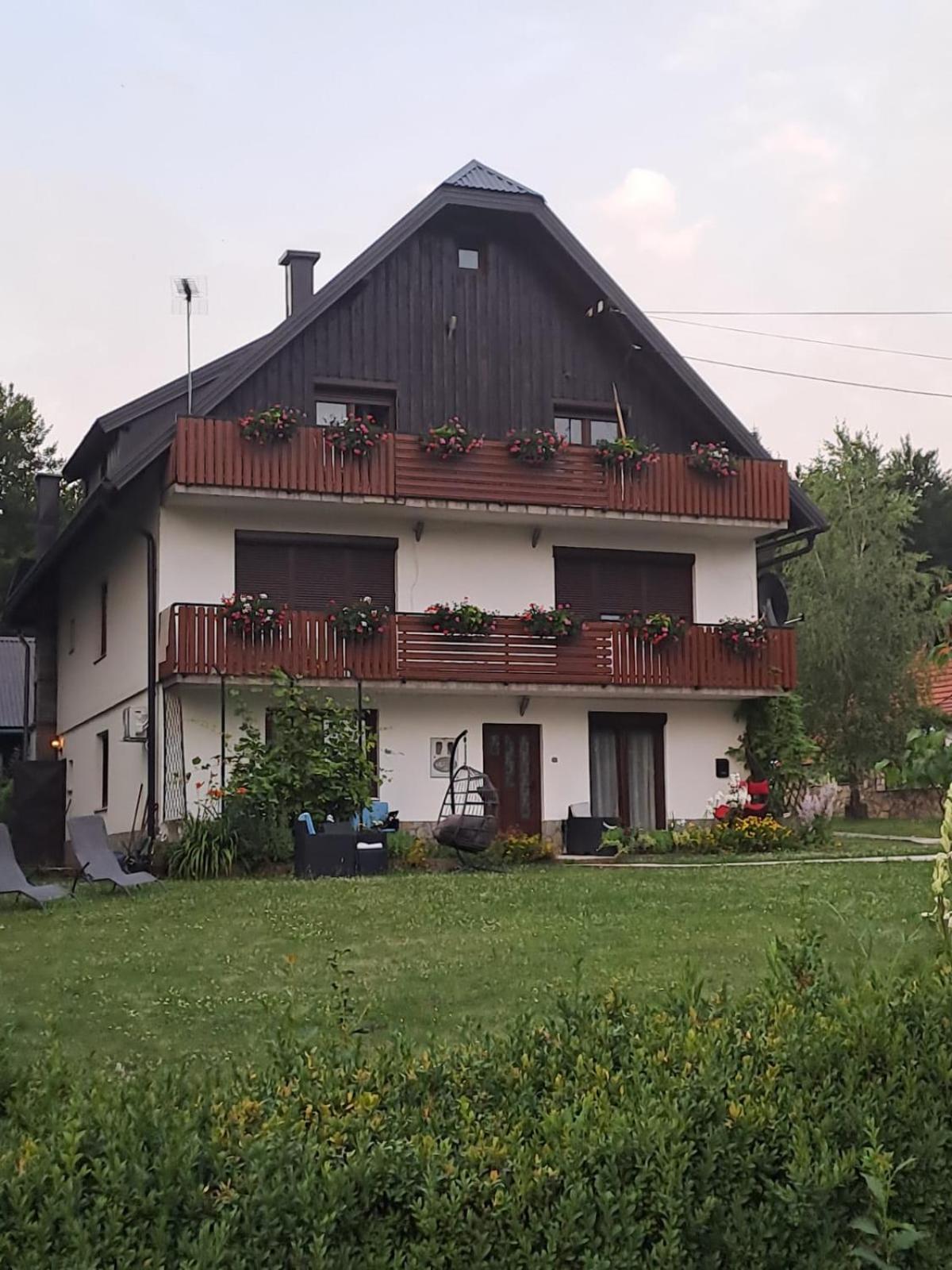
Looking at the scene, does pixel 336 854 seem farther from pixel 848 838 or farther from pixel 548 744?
pixel 848 838

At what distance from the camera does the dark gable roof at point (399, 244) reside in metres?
21.5

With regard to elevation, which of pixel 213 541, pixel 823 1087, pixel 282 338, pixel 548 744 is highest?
pixel 282 338

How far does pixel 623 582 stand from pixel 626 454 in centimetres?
218

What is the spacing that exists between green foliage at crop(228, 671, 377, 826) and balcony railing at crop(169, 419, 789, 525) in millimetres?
3294

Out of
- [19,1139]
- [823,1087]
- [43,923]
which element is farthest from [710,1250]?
[43,923]

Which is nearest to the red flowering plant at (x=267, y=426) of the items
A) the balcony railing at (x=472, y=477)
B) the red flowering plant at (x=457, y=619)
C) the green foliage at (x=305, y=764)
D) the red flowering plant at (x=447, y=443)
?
the balcony railing at (x=472, y=477)

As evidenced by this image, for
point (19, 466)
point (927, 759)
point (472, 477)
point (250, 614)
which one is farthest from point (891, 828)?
point (19, 466)

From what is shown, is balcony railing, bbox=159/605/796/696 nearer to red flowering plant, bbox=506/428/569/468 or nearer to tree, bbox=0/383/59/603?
red flowering plant, bbox=506/428/569/468

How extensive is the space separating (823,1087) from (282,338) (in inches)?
722

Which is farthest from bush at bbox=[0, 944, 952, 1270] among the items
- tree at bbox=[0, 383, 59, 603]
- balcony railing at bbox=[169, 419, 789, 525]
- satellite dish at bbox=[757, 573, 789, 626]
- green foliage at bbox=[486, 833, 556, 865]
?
tree at bbox=[0, 383, 59, 603]

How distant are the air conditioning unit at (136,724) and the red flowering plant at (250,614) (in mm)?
2356

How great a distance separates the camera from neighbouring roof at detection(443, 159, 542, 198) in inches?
910

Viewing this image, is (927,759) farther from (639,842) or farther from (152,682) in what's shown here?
(152,682)

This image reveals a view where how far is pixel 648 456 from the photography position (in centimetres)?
2309
